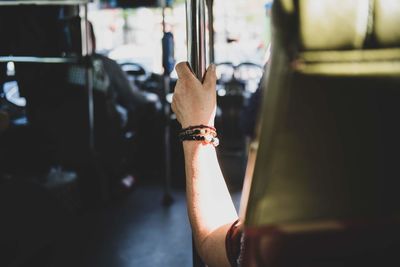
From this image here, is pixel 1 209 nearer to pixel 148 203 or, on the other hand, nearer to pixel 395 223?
pixel 148 203

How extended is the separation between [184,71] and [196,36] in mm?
112

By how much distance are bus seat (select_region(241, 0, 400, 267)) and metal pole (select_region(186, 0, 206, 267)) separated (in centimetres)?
54

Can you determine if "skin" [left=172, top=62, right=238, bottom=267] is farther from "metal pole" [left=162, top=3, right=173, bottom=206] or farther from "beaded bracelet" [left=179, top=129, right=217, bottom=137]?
"metal pole" [left=162, top=3, right=173, bottom=206]

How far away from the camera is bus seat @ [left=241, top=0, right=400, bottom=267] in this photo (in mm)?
576

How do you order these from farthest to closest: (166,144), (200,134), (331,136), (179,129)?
1. (166,144)
2. (179,129)
3. (200,134)
4. (331,136)

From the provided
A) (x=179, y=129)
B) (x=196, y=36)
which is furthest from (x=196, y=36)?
(x=179, y=129)

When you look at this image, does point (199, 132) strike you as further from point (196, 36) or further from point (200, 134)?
point (196, 36)

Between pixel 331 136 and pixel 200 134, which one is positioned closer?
pixel 331 136

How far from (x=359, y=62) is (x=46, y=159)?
3.37 meters

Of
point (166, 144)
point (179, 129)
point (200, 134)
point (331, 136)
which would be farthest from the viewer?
point (166, 144)

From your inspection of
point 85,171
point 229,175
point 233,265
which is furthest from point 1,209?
point 229,175

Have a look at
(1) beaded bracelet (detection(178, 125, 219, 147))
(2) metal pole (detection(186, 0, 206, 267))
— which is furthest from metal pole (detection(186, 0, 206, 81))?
(1) beaded bracelet (detection(178, 125, 219, 147))

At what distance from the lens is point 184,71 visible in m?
1.07

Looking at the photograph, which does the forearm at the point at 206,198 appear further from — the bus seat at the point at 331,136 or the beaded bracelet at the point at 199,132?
the bus seat at the point at 331,136
